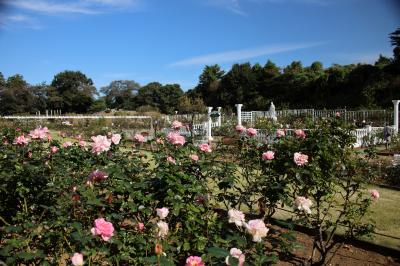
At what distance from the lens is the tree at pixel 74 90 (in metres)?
51.7

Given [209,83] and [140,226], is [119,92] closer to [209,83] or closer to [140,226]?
[209,83]

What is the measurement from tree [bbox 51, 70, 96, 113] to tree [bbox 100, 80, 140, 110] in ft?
28.6

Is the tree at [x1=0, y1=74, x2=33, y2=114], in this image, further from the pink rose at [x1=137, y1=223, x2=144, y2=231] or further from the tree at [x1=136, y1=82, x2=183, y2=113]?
the pink rose at [x1=137, y1=223, x2=144, y2=231]

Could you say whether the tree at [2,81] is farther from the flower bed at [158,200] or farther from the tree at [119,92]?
the flower bed at [158,200]

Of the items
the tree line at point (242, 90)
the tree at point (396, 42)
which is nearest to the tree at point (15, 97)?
the tree line at point (242, 90)

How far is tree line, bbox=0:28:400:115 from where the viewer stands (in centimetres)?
2791

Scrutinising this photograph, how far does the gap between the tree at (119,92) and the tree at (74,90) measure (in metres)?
8.71

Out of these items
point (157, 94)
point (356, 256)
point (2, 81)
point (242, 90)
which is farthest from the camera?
point (157, 94)

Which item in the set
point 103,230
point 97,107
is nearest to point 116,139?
point 103,230

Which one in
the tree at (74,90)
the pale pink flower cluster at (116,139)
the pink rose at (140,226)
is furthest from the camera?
the tree at (74,90)

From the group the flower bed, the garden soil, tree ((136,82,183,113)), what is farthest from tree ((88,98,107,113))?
the garden soil

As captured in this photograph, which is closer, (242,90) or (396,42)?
(396,42)

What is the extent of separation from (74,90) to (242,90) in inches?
951

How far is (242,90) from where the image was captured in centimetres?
4128
